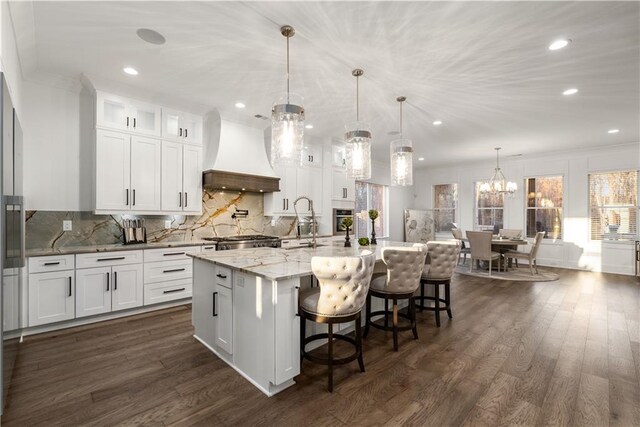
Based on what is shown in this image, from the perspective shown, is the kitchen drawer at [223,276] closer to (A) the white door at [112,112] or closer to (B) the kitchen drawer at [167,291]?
(B) the kitchen drawer at [167,291]

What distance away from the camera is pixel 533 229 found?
770 cm

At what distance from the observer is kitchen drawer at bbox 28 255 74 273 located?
121 inches

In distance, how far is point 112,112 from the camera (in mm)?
3896

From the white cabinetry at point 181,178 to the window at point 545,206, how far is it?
7963 mm

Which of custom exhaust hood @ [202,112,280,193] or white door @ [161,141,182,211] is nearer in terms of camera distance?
white door @ [161,141,182,211]

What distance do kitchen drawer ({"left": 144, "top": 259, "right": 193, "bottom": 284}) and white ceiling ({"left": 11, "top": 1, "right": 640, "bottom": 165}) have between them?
7.38 ft

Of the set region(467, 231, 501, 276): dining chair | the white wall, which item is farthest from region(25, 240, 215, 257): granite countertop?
the white wall

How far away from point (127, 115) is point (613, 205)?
9.48m

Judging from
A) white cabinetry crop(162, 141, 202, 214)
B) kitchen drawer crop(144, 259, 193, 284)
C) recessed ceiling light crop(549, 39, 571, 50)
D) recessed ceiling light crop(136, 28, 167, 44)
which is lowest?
kitchen drawer crop(144, 259, 193, 284)

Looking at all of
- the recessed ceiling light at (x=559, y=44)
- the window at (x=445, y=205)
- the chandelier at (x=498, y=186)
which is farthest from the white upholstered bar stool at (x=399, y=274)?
the window at (x=445, y=205)

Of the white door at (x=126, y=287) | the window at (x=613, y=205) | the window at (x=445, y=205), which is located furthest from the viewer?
the window at (x=445, y=205)

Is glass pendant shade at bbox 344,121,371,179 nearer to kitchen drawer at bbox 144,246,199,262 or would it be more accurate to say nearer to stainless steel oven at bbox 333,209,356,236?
kitchen drawer at bbox 144,246,199,262

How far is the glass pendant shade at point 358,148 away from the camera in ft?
10.1

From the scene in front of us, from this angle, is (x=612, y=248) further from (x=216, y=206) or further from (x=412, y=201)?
(x=216, y=206)
